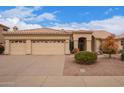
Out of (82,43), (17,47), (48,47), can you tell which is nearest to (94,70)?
(48,47)

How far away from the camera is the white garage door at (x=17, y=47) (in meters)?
29.7

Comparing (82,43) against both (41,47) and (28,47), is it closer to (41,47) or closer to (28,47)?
(41,47)

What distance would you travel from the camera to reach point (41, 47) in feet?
96.7

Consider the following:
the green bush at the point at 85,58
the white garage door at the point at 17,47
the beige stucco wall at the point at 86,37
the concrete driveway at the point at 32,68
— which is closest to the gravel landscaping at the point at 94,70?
the green bush at the point at 85,58

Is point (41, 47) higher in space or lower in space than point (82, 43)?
lower

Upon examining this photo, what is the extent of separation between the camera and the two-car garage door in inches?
1157

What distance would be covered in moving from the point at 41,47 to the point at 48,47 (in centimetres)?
91

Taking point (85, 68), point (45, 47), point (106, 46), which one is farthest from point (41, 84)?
point (45, 47)

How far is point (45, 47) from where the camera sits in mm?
29453

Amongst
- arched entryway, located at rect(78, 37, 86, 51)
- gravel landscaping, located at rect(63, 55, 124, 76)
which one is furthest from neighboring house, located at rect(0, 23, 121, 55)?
gravel landscaping, located at rect(63, 55, 124, 76)

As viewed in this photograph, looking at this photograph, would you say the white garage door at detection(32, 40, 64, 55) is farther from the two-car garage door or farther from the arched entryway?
the arched entryway

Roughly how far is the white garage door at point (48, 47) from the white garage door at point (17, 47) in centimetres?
145
